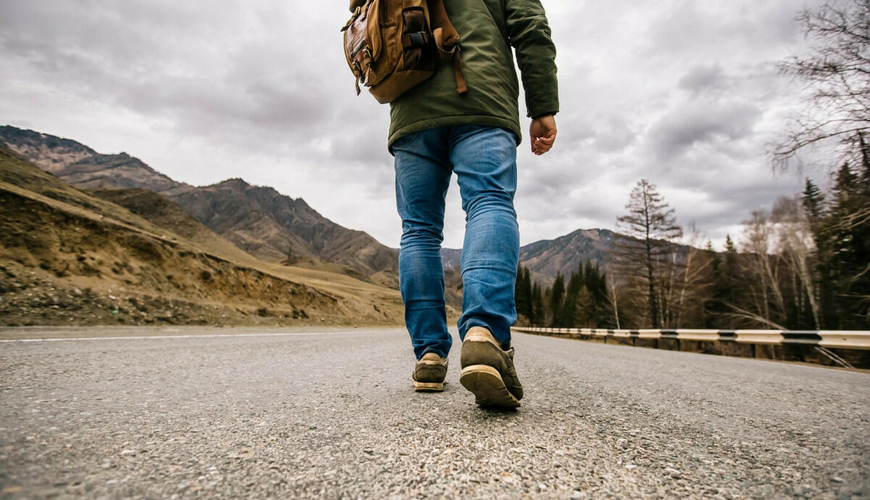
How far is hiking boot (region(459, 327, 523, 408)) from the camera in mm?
1235

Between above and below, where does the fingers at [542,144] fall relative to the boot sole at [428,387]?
above

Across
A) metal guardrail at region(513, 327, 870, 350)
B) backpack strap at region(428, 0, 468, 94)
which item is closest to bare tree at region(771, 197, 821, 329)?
metal guardrail at region(513, 327, 870, 350)

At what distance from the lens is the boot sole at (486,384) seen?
1.23 m

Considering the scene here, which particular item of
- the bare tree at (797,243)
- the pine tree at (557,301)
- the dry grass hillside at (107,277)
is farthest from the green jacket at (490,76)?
the pine tree at (557,301)

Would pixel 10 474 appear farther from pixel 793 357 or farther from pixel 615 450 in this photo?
pixel 793 357

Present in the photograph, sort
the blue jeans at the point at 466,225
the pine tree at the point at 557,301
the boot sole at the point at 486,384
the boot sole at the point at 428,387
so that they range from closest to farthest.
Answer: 1. the boot sole at the point at 486,384
2. the blue jeans at the point at 466,225
3. the boot sole at the point at 428,387
4. the pine tree at the point at 557,301

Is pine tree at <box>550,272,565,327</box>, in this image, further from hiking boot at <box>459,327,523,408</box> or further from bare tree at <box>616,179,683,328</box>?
hiking boot at <box>459,327,523,408</box>

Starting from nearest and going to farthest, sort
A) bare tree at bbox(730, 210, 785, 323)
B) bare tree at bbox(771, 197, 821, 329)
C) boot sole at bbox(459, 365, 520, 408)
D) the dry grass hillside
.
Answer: boot sole at bbox(459, 365, 520, 408), the dry grass hillside, bare tree at bbox(771, 197, 821, 329), bare tree at bbox(730, 210, 785, 323)

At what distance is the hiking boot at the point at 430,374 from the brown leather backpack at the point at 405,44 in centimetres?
116

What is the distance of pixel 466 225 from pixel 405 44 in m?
0.80

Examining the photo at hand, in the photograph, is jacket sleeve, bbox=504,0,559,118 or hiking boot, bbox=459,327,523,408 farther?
jacket sleeve, bbox=504,0,559,118

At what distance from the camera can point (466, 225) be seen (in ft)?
5.46

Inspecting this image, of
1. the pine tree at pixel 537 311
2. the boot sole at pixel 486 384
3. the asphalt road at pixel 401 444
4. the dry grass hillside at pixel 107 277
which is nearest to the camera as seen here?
the asphalt road at pixel 401 444

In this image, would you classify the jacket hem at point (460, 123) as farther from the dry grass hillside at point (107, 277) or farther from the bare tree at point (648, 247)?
the bare tree at point (648, 247)
